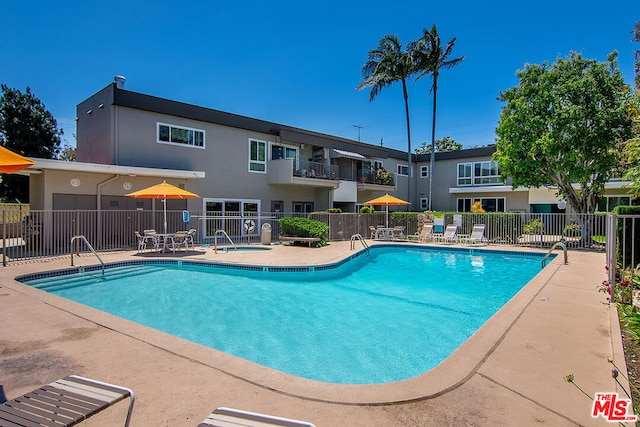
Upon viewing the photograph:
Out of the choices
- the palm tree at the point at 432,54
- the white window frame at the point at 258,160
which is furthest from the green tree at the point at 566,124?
the white window frame at the point at 258,160

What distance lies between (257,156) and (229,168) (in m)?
2.11

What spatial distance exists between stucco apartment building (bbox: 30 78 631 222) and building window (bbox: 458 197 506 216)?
0.26ft

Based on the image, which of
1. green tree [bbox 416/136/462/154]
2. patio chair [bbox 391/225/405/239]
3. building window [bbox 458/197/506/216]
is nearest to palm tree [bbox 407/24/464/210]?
building window [bbox 458/197/506/216]

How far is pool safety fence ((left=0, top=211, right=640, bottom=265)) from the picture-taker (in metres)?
13.7

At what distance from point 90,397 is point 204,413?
3.19ft

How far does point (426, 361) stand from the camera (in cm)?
537

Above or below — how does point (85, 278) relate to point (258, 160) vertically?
below

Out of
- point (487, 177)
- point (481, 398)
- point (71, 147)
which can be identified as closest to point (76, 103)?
point (71, 147)

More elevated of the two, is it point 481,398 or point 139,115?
point 139,115

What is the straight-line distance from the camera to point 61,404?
7.15 feet

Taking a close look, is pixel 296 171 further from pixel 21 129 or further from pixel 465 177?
pixel 21 129

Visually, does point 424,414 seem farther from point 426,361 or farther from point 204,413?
point 426,361

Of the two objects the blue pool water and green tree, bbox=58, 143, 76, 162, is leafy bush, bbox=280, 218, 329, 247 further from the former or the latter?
green tree, bbox=58, 143, 76, 162

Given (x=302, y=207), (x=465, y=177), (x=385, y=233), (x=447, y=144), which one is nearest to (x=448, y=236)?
(x=385, y=233)
